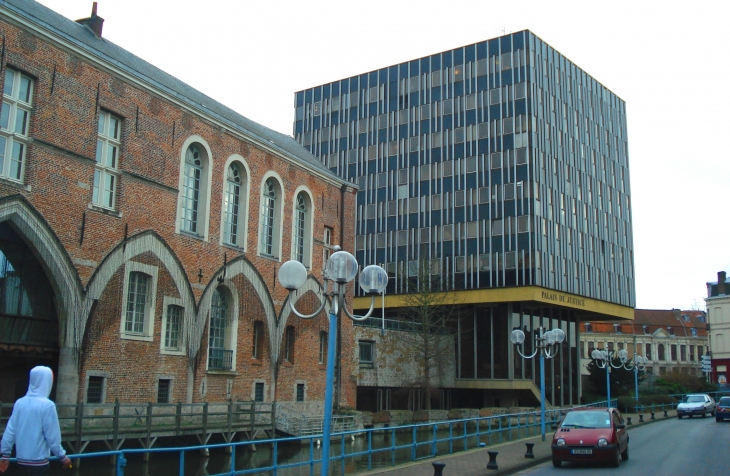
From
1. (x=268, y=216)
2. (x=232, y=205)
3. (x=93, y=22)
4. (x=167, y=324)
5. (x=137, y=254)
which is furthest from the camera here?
(x=268, y=216)

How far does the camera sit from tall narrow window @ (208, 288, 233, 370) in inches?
1035

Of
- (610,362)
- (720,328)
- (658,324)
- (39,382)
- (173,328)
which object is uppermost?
(658,324)

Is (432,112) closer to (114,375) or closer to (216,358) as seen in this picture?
(216,358)

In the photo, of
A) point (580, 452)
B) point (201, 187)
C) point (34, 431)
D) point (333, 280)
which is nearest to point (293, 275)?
point (333, 280)

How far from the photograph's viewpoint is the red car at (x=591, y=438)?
16500mm

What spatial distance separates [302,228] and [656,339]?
71636 mm

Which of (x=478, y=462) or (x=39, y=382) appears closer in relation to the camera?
(x=39, y=382)

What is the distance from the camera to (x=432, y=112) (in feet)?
177

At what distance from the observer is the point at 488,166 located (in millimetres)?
50281

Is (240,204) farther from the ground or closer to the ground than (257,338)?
farther from the ground

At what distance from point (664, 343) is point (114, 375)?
8353 cm

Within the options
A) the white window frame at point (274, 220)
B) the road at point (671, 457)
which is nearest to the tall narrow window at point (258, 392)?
the white window frame at point (274, 220)

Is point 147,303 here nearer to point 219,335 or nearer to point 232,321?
point 219,335

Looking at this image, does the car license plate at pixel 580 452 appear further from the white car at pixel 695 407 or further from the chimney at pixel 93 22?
the white car at pixel 695 407
